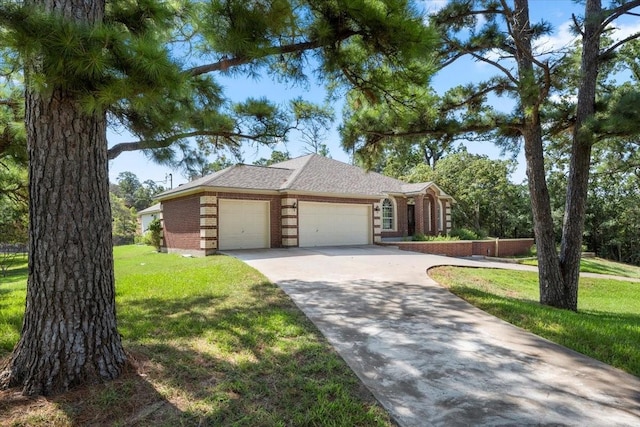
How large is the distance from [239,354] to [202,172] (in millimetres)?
4266

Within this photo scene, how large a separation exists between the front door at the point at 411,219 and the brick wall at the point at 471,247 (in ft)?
11.6

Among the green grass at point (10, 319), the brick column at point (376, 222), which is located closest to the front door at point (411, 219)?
the brick column at point (376, 222)

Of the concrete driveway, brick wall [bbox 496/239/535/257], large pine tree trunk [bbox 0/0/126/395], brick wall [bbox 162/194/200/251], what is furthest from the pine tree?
brick wall [bbox 496/239/535/257]

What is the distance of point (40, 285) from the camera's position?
118 inches

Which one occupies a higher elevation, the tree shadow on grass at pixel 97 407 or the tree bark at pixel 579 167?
the tree bark at pixel 579 167

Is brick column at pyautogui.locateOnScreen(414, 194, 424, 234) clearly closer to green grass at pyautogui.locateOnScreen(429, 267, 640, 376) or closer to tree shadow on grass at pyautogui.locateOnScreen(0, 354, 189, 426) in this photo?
green grass at pyautogui.locateOnScreen(429, 267, 640, 376)

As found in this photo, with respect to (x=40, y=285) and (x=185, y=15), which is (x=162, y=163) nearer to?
(x=185, y=15)

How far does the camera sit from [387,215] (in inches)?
811

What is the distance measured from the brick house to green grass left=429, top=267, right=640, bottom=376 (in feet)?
22.4

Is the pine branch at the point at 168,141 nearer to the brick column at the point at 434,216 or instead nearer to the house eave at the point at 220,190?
the house eave at the point at 220,190

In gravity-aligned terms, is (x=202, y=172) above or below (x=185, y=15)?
below

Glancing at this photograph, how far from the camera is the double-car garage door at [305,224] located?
571 inches

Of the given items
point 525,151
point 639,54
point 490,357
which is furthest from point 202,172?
point 639,54

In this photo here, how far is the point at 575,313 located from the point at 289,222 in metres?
10.6
